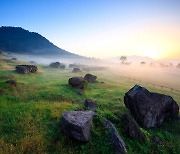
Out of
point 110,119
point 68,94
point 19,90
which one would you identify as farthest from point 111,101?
point 19,90

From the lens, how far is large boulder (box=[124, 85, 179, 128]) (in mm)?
22781

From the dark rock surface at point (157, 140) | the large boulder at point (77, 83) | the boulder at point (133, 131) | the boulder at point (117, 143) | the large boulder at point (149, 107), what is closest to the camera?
the boulder at point (117, 143)

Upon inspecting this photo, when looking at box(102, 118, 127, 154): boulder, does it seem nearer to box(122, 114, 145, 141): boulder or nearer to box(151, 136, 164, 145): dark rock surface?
box(122, 114, 145, 141): boulder

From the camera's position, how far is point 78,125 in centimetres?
1595

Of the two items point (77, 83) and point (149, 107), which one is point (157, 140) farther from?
point (77, 83)

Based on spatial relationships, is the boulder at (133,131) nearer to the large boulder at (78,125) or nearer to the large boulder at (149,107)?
the large boulder at (78,125)

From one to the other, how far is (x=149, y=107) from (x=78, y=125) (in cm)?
1068

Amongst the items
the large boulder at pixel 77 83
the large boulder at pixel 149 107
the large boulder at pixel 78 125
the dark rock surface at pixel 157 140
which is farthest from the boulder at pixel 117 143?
the large boulder at pixel 77 83

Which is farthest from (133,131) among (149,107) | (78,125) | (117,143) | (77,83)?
(77,83)

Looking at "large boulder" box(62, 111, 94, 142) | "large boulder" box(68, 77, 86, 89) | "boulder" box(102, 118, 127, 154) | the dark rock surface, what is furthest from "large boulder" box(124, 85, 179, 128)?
"large boulder" box(68, 77, 86, 89)

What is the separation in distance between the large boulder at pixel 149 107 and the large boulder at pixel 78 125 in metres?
7.84

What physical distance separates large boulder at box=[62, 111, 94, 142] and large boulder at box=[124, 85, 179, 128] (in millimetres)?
7842

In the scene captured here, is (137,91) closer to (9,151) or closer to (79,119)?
(79,119)

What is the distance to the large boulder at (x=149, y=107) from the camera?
22.8 metres
